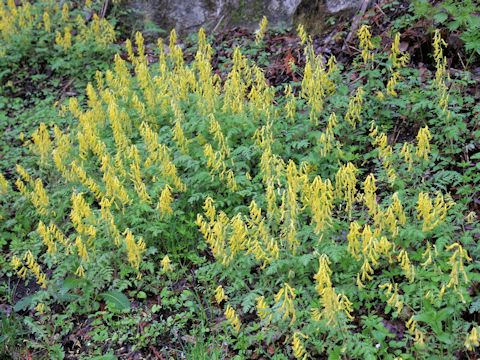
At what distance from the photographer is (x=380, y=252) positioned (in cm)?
411

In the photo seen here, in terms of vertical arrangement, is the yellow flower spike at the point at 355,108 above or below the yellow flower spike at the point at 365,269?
above

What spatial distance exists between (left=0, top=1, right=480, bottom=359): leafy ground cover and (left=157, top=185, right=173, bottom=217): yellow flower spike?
0.02 m

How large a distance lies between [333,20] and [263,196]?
147 inches

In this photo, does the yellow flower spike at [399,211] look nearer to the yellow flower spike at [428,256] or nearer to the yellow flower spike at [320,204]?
the yellow flower spike at [428,256]

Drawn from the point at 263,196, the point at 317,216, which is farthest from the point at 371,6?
the point at 317,216

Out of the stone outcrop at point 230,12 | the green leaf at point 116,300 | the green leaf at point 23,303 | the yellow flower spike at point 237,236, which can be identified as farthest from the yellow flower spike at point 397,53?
the green leaf at point 23,303

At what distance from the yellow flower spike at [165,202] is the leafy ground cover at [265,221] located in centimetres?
2

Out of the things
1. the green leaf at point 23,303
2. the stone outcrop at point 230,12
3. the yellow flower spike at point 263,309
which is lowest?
the green leaf at point 23,303

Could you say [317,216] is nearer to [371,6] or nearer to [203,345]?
[203,345]

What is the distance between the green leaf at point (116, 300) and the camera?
4.77 m

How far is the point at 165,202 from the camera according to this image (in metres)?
4.96

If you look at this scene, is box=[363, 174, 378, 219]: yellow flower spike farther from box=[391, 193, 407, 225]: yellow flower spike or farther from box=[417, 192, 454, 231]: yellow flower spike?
box=[417, 192, 454, 231]: yellow flower spike

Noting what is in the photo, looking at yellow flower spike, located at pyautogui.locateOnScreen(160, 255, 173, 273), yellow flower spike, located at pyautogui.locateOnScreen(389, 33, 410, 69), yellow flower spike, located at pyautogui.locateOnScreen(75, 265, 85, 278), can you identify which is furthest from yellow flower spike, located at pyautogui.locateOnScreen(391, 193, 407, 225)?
yellow flower spike, located at pyautogui.locateOnScreen(75, 265, 85, 278)

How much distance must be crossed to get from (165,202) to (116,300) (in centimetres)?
98
